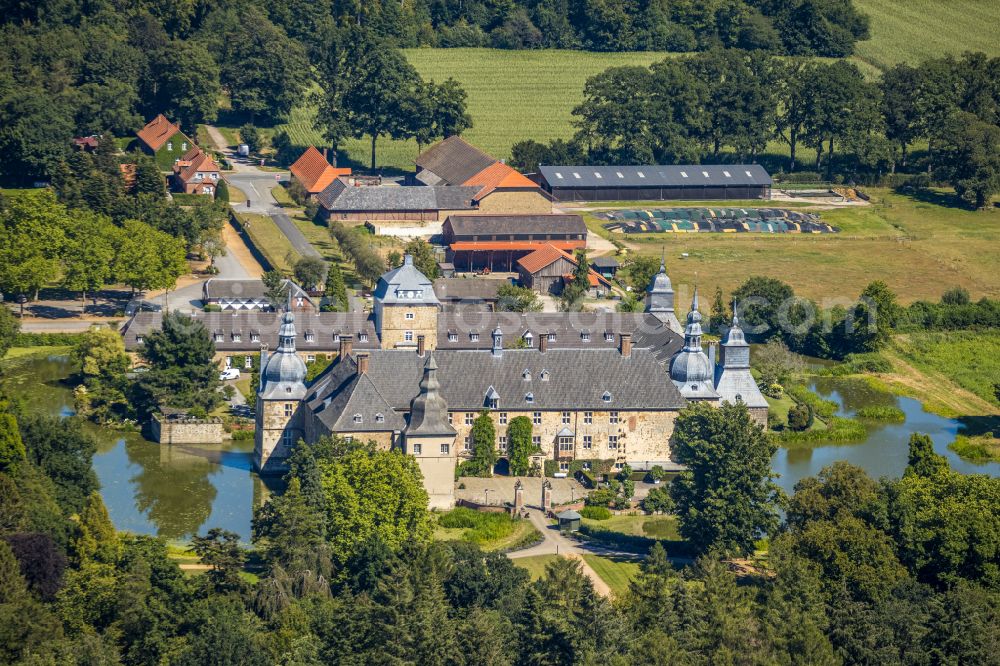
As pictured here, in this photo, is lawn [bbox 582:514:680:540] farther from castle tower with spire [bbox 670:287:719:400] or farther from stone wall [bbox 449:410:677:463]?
castle tower with spire [bbox 670:287:719:400]

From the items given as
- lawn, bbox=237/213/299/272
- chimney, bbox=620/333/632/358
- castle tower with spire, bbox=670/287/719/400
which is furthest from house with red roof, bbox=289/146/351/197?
chimney, bbox=620/333/632/358

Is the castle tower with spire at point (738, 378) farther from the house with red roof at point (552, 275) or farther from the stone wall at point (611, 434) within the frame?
the house with red roof at point (552, 275)

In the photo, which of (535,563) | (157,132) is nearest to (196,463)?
(535,563)

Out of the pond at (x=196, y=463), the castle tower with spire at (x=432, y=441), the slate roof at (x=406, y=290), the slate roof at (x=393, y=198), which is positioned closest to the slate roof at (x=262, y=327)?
Result: the slate roof at (x=406, y=290)

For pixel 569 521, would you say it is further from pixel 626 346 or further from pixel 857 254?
pixel 857 254

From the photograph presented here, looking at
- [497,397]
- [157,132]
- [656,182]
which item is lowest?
[656,182]

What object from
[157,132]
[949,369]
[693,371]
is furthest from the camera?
[157,132]
